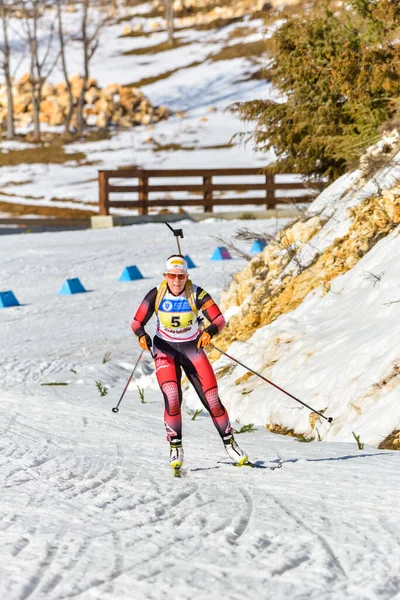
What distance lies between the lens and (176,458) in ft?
20.5

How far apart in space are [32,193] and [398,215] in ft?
116

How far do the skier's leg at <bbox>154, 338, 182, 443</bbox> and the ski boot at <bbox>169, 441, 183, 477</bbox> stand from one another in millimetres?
61

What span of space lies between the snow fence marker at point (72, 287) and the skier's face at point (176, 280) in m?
9.31

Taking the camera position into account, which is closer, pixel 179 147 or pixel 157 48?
pixel 179 147

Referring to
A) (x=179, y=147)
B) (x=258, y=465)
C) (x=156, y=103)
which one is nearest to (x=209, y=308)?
(x=258, y=465)

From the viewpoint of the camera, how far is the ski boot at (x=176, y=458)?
6188 mm

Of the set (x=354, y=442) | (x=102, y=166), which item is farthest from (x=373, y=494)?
(x=102, y=166)

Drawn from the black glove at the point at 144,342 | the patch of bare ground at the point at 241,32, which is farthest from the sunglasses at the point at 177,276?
the patch of bare ground at the point at 241,32

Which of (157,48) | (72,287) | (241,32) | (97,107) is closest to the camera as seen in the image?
(72,287)

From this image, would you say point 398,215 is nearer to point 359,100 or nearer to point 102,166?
point 359,100

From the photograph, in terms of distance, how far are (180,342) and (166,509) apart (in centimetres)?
165

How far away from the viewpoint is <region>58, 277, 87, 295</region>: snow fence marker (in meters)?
15.6

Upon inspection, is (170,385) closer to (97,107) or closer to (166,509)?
(166,509)

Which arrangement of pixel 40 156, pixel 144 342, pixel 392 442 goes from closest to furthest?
pixel 144 342 < pixel 392 442 < pixel 40 156
